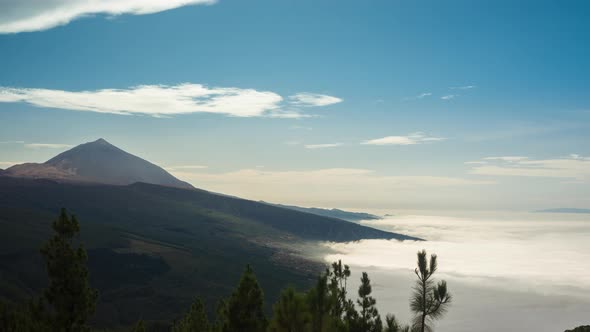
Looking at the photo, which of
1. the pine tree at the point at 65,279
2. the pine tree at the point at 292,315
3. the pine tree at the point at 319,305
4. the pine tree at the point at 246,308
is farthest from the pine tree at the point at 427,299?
the pine tree at the point at 65,279

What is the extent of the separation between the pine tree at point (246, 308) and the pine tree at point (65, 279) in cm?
1124

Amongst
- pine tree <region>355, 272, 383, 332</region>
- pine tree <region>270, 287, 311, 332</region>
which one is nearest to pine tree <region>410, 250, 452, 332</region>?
Result: pine tree <region>270, 287, 311, 332</region>

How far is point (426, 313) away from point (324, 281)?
653 cm

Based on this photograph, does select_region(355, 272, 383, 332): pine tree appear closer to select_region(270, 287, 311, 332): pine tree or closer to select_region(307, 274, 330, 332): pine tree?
select_region(307, 274, 330, 332): pine tree

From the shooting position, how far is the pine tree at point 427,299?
971 inches

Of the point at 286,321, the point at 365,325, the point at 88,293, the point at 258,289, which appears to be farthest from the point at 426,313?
the point at 88,293

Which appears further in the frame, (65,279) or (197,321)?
(197,321)

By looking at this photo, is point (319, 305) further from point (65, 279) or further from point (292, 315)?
point (65, 279)

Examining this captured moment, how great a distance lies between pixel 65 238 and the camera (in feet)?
103

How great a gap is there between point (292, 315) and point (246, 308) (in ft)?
24.1

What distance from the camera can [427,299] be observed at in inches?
992

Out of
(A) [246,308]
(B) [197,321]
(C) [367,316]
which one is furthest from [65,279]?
(C) [367,316]

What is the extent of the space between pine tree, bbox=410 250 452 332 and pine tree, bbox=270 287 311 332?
6.67 m

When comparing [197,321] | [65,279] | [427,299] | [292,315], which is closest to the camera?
[292,315]
